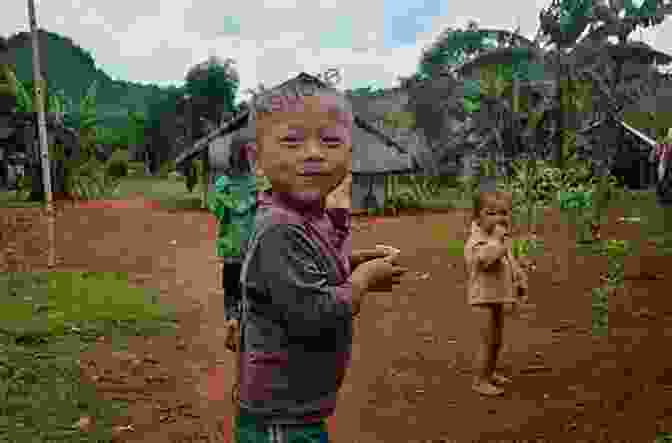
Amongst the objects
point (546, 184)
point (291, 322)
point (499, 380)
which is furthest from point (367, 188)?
point (291, 322)

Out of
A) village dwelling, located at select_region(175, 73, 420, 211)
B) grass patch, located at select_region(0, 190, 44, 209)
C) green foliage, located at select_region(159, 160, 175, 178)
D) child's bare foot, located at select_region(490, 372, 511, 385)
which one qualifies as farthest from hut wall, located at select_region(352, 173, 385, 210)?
child's bare foot, located at select_region(490, 372, 511, 385)

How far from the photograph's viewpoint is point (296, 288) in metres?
1.58

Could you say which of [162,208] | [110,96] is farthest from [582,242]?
[110,96]

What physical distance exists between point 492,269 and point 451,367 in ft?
4.34

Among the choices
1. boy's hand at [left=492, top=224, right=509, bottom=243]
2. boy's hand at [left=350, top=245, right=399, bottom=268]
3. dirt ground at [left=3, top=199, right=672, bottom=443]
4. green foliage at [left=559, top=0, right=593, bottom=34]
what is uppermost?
green foliage at [left=559, top=0, right=593, bottom=34]

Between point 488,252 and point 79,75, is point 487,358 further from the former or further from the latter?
point 79,75

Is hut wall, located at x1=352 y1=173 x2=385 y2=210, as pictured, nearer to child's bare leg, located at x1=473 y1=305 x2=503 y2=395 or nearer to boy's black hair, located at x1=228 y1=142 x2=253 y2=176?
child's bare leg, located at x1=473 y1=305 x2=503 y2=395

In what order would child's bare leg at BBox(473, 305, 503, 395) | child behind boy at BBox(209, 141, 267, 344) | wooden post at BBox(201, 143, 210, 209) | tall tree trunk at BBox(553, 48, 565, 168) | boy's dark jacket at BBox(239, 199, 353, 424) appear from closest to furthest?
boy's dark jacket at BBox(239, 199, 353, 424)
child behind boy at BBox(209, 141, 267, 344)
child's bare leg at BBox(473, 305, 503, 395)
tall tree trunk at BBox(553, 48, 565, 168)
wooden post at BBox(201, 143, 210, 209)

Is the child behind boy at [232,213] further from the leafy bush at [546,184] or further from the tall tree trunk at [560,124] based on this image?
the tall tree trunk at [560,124]

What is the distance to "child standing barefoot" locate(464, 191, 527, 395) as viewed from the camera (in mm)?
3953

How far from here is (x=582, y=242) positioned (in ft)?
34.5

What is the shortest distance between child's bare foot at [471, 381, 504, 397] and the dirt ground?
0.20 ft

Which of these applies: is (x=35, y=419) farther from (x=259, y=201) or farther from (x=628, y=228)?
Answer: (x=628, y=228)

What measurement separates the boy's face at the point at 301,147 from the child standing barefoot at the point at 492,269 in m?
2.44
